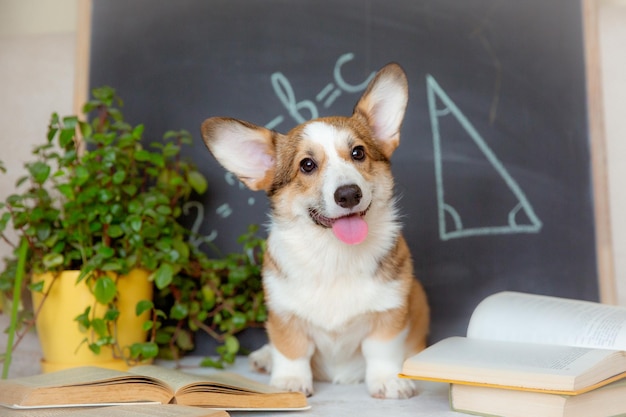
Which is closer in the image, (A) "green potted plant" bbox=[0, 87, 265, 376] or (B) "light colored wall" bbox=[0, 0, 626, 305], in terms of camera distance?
(A) "green potted plant" bbox=[0, 87, 265, 376]

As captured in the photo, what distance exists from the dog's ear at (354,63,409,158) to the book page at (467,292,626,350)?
0.49m

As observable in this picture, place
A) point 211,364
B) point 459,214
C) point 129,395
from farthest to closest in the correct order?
point 459,214
point 211,364
point 129,395

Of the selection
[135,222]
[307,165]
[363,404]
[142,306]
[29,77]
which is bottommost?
[363,404]

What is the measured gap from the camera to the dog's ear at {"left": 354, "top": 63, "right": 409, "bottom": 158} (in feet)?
5.51

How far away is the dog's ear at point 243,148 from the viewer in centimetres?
166

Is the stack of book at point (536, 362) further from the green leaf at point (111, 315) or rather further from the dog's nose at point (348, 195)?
the green leaf at point (111, 315)

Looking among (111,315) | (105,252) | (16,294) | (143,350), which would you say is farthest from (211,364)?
(16,294)

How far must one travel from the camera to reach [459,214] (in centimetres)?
217

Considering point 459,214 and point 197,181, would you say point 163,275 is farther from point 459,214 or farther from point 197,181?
point 459,214

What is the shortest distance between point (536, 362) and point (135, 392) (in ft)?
2.54

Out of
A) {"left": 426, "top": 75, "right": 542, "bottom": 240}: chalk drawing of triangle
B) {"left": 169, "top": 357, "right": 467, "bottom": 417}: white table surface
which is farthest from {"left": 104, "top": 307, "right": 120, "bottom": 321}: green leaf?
{"left": 426, "top": 75, "right": 542, "bottom": 240}: chalk drawing of triangle

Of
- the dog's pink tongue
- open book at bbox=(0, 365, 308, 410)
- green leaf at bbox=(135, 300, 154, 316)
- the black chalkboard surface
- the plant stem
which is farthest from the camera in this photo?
the black chalkboard surface

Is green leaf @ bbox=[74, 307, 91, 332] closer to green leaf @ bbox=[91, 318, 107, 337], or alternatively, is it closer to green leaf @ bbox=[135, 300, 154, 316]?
green leaf @ bbox=[91, 318, 107, 337]

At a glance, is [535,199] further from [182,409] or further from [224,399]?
[182,409]
